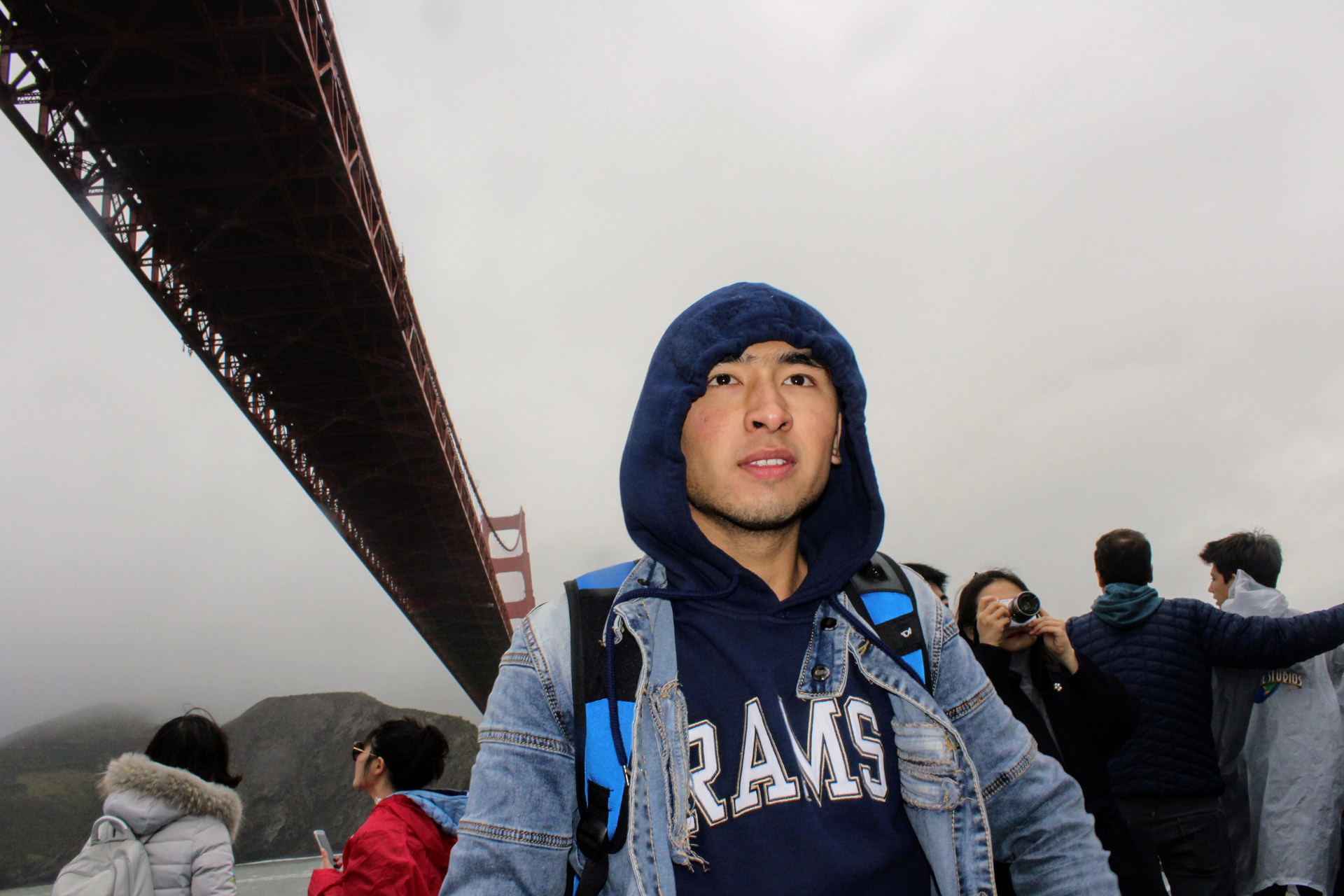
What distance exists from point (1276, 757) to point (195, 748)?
3.97 metres

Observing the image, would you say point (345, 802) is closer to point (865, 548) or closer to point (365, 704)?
point (365, 704)

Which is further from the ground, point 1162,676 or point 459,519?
point 459,519

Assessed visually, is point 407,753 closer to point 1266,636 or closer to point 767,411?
point 767,411

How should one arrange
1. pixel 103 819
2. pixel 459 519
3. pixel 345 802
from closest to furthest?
pixel 103 819 → pixel 459 519 → pixel 345 802

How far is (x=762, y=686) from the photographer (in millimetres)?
1209

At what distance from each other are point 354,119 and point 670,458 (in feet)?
35.8

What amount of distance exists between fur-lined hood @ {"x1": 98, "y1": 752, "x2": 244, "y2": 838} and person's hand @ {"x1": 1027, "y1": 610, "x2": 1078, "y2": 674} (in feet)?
9.44

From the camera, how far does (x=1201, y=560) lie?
3.57m

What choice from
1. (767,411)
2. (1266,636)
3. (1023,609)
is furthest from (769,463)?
(1266,636)

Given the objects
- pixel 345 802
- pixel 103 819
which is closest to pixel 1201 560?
pixel 103 819

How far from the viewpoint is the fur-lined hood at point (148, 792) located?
8.71 feet

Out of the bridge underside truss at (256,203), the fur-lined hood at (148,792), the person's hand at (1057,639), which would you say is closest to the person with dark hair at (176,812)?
the fur-lined hood at (148,792)

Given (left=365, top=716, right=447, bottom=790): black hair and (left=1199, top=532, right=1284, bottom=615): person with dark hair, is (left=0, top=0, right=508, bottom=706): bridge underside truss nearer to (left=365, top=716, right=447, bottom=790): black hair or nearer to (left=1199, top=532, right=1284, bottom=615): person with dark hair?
(left=365, top=716, right=447, bottom=790): black hair

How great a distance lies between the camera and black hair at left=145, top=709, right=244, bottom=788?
287cm
